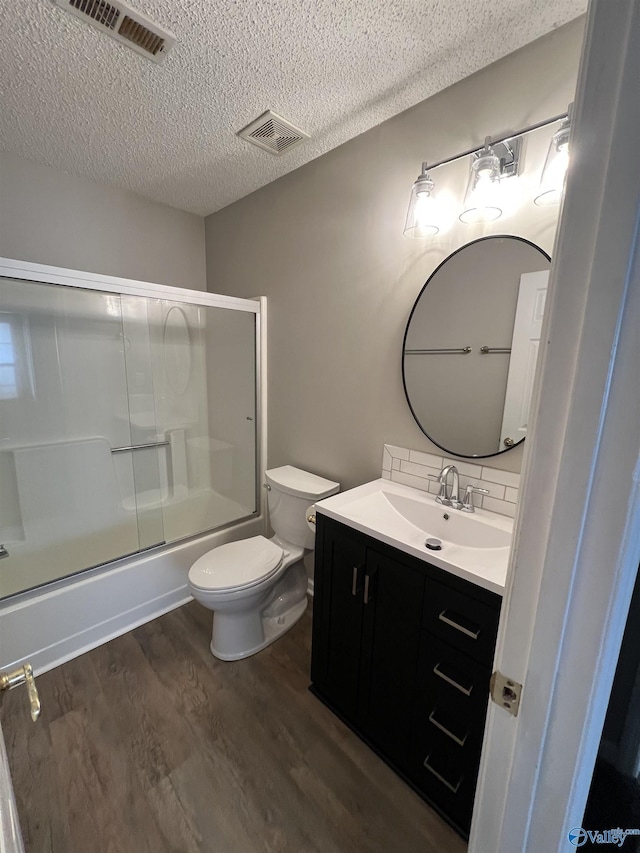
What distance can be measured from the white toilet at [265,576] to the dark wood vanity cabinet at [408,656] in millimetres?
387

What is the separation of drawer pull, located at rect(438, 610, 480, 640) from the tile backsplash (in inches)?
18.0

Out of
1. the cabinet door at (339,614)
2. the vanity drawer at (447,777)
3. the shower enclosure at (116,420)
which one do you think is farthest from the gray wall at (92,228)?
the vanity drawer at (447,777)

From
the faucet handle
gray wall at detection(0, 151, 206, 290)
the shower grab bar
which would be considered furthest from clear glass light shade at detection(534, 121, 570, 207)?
the shower grab bar

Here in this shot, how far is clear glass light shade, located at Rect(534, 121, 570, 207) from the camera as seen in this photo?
1089mm

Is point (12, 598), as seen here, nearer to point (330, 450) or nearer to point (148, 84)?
point (330, 450)

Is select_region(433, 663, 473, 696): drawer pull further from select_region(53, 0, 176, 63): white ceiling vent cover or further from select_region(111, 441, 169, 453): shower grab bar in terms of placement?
select_region(53, 0, 176, 63): white ceiling vent cover

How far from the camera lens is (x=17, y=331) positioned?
6.47 ft

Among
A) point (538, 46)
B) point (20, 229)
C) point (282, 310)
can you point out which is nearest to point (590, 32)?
point (538, 46)

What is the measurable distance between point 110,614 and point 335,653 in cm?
123

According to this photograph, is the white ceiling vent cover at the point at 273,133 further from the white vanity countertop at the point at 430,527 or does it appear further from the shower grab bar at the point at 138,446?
the shower grab bar at the point at 138,446

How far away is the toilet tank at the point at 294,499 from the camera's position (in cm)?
188

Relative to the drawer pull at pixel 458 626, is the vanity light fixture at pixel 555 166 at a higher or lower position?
higher

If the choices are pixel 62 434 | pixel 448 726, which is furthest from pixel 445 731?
pixel 62 434

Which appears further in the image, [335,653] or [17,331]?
[17,331]
